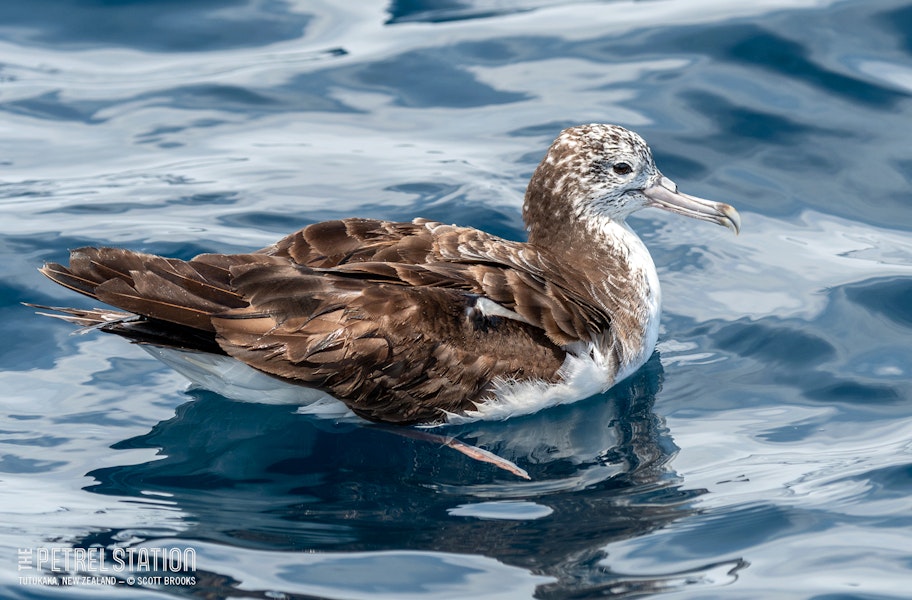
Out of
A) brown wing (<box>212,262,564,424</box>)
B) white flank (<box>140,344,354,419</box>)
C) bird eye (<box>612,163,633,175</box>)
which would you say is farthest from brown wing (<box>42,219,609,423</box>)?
bird eye (<box>612,163,633,175</box>)

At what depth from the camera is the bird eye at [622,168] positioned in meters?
8.26

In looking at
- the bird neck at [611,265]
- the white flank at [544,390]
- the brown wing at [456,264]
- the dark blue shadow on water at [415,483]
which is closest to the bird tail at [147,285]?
the brown wing at [456,264]

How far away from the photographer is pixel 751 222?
33.3 feet

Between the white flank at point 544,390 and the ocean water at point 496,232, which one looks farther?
the white flank at point 544,390

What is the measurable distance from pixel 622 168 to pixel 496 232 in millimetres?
1956

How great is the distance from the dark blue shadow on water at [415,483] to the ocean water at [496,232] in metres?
0.02

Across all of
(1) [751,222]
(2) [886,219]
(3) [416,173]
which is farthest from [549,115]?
(2) [886,219]

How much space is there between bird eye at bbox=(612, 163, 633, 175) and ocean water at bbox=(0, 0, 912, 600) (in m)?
1.19

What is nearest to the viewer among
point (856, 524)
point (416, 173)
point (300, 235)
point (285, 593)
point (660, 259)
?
point (285, 593)

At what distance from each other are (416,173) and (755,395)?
3.73 metres

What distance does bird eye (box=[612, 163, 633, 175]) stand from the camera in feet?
27.1

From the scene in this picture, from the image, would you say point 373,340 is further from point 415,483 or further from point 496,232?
point 496,232

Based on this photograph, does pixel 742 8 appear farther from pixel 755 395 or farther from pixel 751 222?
pixel 755 395

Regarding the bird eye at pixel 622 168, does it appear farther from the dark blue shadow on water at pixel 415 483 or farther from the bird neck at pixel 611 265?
the dark blue shadow on water at pixel 415 483
